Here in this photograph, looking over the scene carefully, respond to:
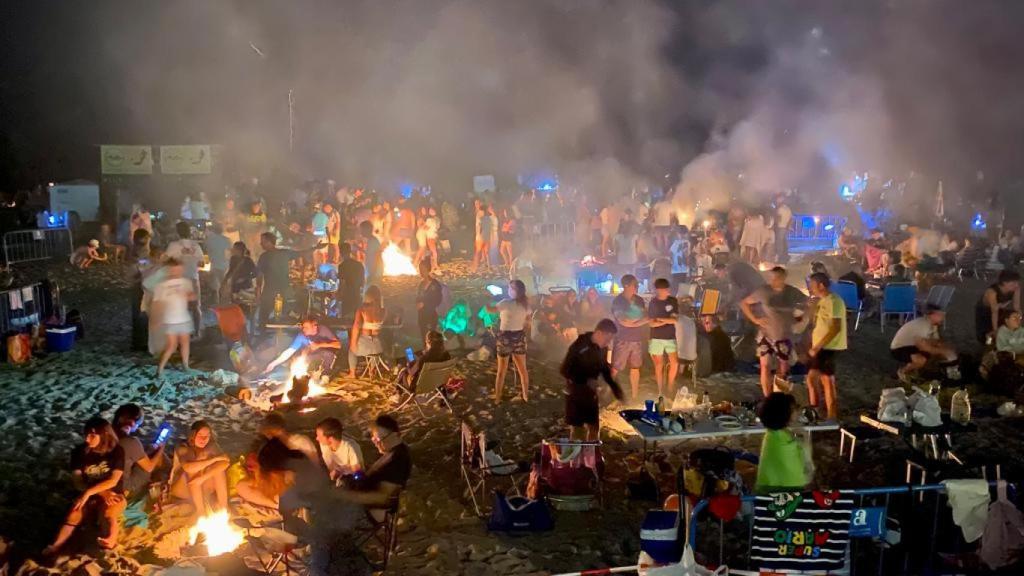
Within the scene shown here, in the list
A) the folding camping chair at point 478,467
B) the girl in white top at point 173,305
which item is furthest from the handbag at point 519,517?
the girl in white top at point 173,305

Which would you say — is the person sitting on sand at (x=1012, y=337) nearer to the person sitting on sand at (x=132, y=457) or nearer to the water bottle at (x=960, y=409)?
the water bottle at (x=960, y=409)

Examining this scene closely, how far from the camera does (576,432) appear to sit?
6992mm

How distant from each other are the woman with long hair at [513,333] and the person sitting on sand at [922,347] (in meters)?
4.14

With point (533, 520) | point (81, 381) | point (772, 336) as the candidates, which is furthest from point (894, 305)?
point (81, 381)

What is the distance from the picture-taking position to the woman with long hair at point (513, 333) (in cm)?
848

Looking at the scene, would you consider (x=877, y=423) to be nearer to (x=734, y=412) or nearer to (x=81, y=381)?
(x=734, y=412)

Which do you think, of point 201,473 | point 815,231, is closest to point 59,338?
point 201,473

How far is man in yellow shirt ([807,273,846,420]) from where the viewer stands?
24.9 ft

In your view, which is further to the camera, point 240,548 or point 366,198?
point 366,198

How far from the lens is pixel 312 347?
9.16 m

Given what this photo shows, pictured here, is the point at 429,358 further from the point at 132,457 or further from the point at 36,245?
the point at 36,245

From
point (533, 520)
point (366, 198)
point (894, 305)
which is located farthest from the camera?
point (366, 198)

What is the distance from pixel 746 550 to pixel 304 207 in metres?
16.8

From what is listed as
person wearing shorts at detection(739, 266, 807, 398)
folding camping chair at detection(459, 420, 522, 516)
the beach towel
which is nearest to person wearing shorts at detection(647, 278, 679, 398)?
person wearing shorts at detection(739, 266, 807, 398)
